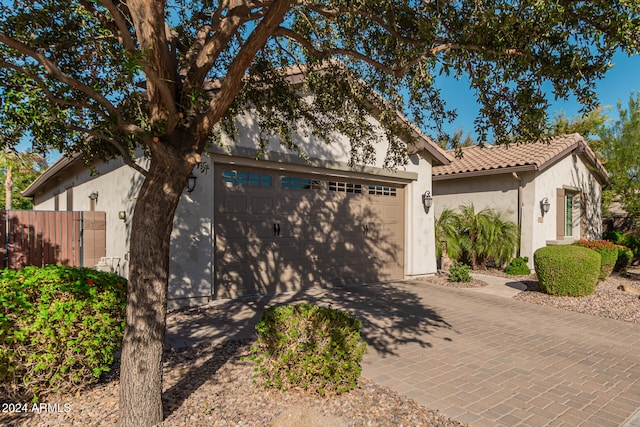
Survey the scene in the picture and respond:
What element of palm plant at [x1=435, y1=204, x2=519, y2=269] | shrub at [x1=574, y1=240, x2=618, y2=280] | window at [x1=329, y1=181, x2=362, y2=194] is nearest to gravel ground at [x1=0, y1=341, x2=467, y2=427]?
window at [x1=329, y1=181, x2=362, y2=194]

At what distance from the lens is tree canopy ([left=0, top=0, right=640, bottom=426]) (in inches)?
123

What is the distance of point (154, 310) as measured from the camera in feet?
10.3

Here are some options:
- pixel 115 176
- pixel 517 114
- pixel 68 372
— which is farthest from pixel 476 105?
pixel 115 176

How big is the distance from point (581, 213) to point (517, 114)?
44.4 feet

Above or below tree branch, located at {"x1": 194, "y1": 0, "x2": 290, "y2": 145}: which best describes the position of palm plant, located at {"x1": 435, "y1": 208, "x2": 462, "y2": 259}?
below

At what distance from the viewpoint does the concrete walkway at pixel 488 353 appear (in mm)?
3773

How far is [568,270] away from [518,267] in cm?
402

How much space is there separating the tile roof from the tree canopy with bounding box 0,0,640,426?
8.05m

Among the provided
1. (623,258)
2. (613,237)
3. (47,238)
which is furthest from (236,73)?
(613,237)

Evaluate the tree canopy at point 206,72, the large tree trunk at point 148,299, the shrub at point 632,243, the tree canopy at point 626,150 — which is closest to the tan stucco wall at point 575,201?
the shrub at point 632,243

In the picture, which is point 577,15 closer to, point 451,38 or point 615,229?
point 451,38

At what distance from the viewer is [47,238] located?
841cm

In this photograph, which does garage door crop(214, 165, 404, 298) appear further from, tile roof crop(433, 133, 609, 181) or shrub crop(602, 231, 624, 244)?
shrub crop(602, 231, 624, 244)

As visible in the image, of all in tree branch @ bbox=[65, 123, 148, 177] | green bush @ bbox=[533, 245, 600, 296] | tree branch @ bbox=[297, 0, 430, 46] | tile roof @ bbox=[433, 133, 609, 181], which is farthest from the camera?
tile roof @ bbox=[433, 133, 609, 181]
